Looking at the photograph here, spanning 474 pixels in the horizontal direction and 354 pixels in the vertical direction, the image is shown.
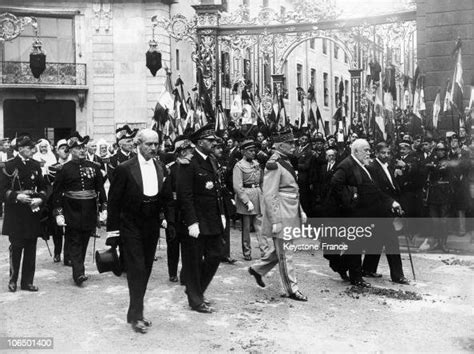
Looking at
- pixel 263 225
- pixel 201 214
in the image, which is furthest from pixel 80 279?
pixel 263 225

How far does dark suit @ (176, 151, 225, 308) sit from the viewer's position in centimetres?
663

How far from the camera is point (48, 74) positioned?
2302cm

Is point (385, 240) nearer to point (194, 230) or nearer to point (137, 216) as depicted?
point (194, 230)

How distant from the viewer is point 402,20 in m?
14.4

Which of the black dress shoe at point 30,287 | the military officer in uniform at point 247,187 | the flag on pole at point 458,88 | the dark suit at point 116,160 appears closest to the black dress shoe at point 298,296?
the military officer in uniform at point 247,187

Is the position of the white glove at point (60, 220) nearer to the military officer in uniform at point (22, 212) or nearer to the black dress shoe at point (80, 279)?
the military officer in uniform at point (22, 212)

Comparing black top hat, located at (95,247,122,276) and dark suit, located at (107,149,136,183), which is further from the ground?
dark suit, located at (107,149,136,183)

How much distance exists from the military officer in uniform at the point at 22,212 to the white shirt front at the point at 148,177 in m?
2.02

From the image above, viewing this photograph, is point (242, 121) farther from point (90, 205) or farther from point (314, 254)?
point (90, 205)

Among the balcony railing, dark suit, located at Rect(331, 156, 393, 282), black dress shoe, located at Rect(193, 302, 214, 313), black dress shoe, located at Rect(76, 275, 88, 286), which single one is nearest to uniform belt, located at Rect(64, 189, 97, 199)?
black dress shoe, located at Rect(76, 275, 88, 286)

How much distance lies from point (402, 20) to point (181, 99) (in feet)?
19.0

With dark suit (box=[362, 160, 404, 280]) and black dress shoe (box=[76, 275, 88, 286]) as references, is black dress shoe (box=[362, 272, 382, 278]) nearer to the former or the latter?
dark suit (box=[362, 160, 404, 280])

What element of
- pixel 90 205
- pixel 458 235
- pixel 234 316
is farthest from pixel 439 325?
pixel 458 235

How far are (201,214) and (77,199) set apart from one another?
2.28 meters
